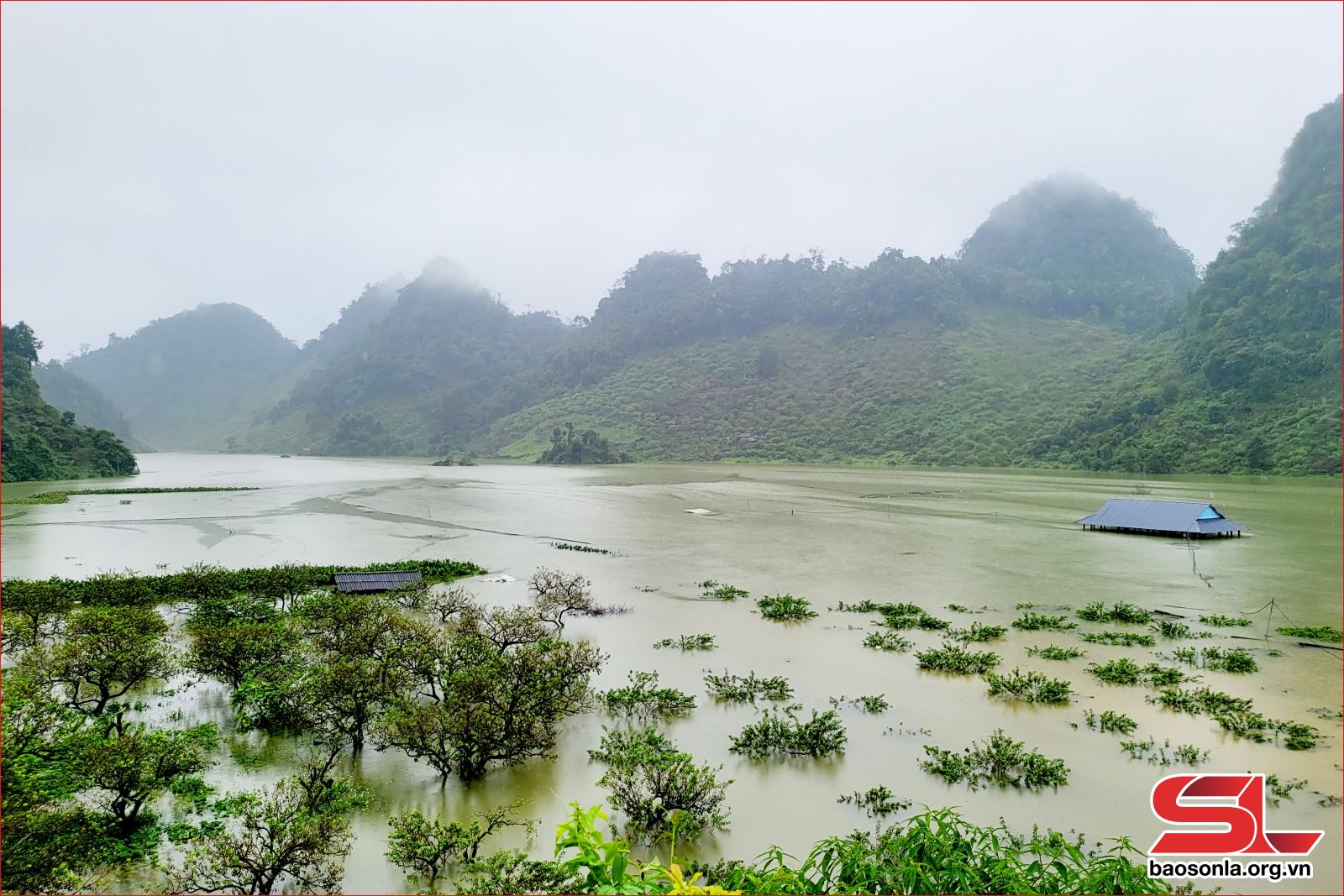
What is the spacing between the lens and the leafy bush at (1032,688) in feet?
32.9

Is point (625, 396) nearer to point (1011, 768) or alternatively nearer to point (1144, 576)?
point (1144, 576)

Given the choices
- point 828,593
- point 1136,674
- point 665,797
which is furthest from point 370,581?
point 1136,674

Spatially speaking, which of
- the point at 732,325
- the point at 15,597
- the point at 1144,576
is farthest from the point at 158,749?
the point at 732,325

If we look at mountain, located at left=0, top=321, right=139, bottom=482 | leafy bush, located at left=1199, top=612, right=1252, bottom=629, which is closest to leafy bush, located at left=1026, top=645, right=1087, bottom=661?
leafy bush, located at left=1199, top=612, right=1252, bottom=629

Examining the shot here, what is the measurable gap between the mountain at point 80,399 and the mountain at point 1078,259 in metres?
161

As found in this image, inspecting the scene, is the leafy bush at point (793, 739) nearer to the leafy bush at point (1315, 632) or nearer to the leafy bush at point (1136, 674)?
the leafy bush at point (1136, 674)

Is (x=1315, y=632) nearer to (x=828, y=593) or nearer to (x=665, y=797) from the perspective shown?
(x=828, y=593)

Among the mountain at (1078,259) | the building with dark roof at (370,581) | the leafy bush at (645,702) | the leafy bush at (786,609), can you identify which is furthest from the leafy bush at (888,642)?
the mountain at (1078,259)

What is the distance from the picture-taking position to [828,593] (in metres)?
17.2

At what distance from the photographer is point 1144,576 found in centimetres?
1844

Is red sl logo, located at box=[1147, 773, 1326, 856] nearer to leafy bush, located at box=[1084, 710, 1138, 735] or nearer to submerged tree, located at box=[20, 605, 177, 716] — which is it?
leafy bush, located at box=[1084, 710, 1138, 735]

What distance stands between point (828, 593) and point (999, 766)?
30.8 feet

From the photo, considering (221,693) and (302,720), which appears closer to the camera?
(302,720)

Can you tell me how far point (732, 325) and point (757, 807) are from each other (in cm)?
11724
